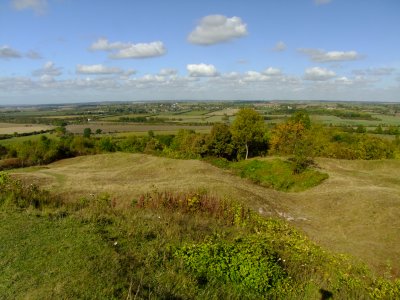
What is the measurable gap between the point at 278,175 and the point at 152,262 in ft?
82.2

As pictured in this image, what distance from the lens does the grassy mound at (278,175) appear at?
2698 centimetres

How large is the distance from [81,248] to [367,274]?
5960mm

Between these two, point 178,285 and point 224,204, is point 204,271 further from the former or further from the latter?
point 224,204

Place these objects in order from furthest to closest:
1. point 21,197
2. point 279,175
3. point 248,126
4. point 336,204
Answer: point 248,126, point 279,175, point 336,204, point 21,197

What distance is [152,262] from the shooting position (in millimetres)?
6078

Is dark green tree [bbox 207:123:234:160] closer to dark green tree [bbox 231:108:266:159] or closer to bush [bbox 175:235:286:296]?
dark green tree [bbox 231:108:266:159]

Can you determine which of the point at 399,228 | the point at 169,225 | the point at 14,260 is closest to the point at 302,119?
the point at 399,228

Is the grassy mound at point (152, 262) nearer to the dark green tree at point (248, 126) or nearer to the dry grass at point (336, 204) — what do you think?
the dry grass at point (336, 204)

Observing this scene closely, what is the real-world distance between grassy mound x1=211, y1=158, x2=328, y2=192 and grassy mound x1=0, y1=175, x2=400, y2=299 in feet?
62.2

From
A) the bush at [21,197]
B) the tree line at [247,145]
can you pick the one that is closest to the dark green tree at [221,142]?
the tree line at [247,145]

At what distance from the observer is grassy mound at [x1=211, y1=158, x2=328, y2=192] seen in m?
27.0

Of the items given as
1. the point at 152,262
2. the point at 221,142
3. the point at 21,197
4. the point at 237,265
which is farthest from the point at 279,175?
the point at 152,262

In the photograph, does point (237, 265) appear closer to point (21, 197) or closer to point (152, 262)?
point (152, 262)

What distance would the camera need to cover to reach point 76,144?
64.8 m
